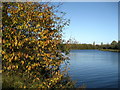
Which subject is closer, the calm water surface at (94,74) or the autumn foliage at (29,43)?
the autumn foliage at (29,43)

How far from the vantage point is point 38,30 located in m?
7.39

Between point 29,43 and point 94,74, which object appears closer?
point 29,43

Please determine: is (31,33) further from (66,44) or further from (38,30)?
(66,44)

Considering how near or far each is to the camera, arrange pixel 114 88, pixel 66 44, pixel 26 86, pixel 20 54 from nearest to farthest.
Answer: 1. pixel 20 54
2. pixel 26 86
3. pixel 66 44
4. pixel 114 88

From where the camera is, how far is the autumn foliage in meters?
7.08

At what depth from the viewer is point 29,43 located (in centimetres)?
697

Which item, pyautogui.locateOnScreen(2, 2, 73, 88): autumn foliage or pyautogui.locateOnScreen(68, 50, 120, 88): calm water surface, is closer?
pyautogui.locateOnScreen(2, 2, 73, 88): autumn foliage

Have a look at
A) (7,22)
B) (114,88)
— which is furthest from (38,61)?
(114,88)

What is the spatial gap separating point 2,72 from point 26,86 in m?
1.45

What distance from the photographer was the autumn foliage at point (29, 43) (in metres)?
7.08

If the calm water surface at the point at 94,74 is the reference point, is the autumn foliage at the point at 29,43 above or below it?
above

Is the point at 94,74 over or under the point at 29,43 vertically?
under

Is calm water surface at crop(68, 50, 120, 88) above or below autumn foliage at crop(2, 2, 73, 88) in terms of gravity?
below

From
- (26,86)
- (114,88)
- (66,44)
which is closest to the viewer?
(26,86)
